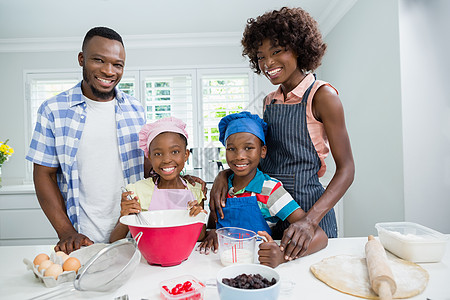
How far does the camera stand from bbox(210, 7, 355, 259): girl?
1.07 meters

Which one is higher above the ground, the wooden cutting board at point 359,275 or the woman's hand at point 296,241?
the woman's hand at point 296,241

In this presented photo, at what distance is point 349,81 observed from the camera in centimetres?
279

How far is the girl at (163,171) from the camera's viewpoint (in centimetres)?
117

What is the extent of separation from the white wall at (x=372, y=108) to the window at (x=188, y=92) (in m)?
1.24

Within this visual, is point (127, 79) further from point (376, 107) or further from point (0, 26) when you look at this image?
point (376, 107)

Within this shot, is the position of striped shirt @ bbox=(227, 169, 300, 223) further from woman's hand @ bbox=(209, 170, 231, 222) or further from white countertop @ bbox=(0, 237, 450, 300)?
white countertop @ bbox=(0, 237, 450, 300)

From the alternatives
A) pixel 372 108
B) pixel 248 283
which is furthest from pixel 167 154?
pixel 372 108

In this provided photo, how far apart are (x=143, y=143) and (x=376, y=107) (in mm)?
1801

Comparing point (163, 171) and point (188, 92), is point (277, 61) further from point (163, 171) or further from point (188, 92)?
point (188, 92)

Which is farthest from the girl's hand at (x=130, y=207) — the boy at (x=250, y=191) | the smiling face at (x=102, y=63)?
the smiling face at (x=102, y=63)

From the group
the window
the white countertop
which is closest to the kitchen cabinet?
the window

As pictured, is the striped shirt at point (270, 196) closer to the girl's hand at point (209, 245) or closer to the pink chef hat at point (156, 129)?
the girl's hand at point (209, 245)

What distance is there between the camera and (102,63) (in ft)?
3.95

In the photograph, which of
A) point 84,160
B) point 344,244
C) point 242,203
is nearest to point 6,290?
point 84,160
